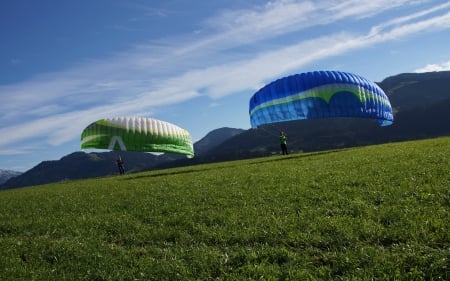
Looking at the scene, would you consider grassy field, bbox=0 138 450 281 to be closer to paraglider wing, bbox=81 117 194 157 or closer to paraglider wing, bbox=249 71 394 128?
paraglider wing, bbox=249 71 394 128

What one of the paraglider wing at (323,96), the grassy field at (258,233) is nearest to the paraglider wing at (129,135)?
the paraglider wing at (323,96)

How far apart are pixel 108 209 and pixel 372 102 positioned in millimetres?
35429

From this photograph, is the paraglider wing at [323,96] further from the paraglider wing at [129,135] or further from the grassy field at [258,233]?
the grassy field at [258,233]

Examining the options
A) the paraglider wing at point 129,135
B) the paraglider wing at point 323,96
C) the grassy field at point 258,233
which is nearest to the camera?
the grassy field at point 258,233

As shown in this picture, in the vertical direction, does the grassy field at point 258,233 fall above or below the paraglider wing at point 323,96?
below

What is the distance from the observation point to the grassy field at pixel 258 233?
8438mm

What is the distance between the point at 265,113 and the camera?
48.3m

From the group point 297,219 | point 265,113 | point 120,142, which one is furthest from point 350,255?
point 120,142

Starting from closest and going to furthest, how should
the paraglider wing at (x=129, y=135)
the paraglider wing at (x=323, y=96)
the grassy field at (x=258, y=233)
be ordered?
the grassy field at (x=258, y=233) → the paraglider wing at (x=323, y=96) → the paraglider wing at (x=129, y=135)

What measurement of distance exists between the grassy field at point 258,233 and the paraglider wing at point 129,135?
39245 mm

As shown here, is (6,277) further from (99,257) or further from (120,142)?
(120,142)

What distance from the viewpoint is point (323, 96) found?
43219 mm

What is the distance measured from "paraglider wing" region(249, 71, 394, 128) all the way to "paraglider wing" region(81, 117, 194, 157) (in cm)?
1869

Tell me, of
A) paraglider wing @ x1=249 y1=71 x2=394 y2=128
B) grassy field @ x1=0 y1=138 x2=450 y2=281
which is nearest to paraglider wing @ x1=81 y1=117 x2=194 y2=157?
paraglider wing @ x1=249 y1=71 x2=394 y2=128
